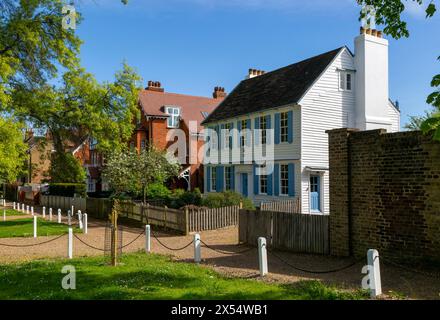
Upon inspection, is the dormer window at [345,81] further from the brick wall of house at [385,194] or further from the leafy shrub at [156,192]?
the brick wall of house at [385,194]

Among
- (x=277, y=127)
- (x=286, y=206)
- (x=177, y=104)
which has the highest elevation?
(x=177, y=104)

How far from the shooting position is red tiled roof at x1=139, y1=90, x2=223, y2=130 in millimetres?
40250

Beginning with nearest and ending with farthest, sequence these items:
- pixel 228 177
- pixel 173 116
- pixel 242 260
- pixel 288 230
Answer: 1. pixel 242 260
2. pixel 288 230
3. pixel 228 177
4. pixel 173 116

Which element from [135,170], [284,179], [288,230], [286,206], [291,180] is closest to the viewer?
[288,230]

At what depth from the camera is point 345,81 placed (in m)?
26.5

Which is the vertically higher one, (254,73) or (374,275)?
(254,73)

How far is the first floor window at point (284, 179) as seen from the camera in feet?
84.9

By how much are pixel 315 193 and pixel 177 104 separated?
2095 centimetres

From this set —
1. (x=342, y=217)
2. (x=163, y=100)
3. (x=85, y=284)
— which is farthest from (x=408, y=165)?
(x=163, y=100)

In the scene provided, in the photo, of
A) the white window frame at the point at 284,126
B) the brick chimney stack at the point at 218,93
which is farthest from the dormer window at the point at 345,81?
the brick chimney stack at the point at 218,93

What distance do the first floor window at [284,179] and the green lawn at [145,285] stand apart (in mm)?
15092

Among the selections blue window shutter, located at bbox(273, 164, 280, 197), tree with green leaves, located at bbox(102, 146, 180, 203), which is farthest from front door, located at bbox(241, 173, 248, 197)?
tree with green leaves, located at bbox(102, 146, 180, 203)

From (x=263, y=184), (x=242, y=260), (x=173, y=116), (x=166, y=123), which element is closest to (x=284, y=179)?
(x=263, y=184)

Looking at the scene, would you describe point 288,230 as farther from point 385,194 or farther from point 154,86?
point 154,86
